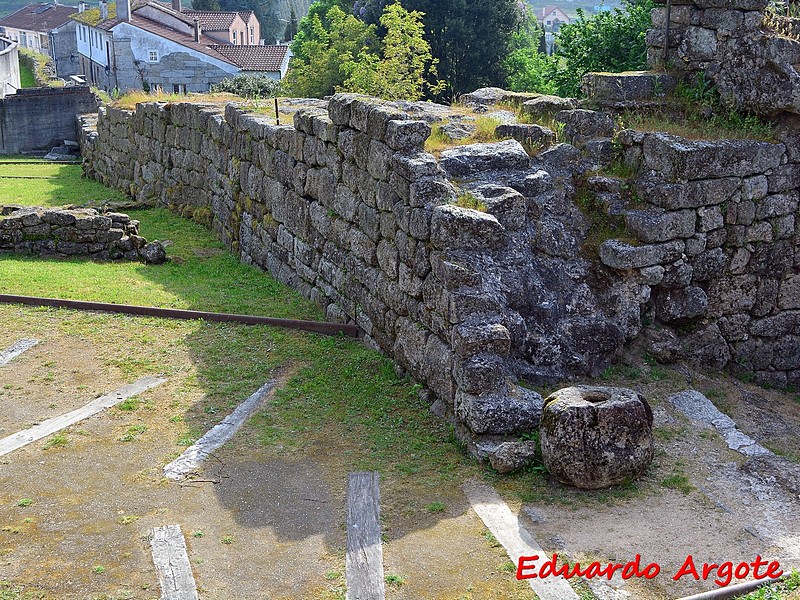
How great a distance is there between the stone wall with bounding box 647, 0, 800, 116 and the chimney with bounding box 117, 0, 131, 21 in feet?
146

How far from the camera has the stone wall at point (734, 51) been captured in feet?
31.6

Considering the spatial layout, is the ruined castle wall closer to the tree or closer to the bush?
the bush

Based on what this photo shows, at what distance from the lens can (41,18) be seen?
8394 cm

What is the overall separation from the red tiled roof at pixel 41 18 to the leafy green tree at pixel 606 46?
211 ft

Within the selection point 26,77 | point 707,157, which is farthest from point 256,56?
point 707,157

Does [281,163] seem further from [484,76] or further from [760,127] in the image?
[484,76]

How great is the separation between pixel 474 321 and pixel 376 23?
3354cm

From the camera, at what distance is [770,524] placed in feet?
21.2

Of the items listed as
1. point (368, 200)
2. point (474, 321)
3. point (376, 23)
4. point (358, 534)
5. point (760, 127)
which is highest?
point (376, 23)

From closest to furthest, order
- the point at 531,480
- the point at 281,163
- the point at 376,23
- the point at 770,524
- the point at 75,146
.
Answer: the point at 770,524 → the point at 531,480 → the point at 281,163 → the point at 75,146 → the point at 376,23

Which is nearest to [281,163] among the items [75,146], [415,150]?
[415,150]

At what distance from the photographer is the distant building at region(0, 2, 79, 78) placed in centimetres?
7150

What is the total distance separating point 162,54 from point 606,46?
115 feet

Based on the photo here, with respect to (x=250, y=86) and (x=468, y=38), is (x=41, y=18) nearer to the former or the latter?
(x=250, y=86)
